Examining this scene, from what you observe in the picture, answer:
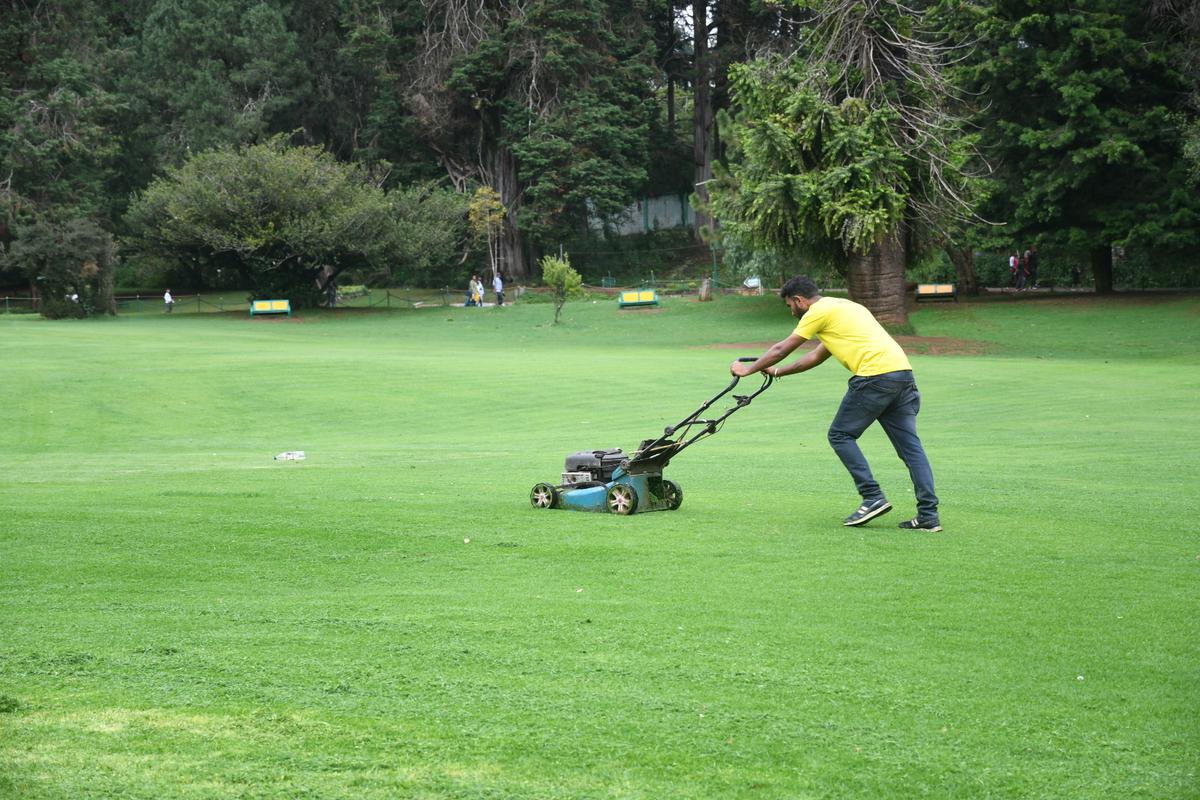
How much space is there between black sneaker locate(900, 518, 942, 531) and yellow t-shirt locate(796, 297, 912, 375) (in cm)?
128

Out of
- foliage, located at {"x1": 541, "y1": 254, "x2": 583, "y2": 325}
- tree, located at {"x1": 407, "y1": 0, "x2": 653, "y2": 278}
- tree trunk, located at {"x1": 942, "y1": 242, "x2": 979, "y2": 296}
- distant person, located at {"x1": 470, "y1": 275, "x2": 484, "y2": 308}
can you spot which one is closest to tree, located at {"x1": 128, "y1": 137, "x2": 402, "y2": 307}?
distant person, located at {"x1": 470, "y1": 275, "x2": 484, "y2": 308}

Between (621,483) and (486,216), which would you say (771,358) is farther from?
(486,216)

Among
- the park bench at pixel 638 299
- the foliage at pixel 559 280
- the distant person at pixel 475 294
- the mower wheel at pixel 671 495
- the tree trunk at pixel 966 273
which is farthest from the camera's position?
the distant person at pixel 475 294

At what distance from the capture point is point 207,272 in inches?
3211

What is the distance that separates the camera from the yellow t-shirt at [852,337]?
987cm

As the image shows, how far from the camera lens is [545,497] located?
1127 cm

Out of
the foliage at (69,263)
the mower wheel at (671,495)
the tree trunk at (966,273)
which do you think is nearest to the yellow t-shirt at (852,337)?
the mower wheel at (671,495)

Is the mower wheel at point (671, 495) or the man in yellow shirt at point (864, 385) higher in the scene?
the man in yellow shirt at point (864, 385)

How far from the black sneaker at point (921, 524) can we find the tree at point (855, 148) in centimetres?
3068

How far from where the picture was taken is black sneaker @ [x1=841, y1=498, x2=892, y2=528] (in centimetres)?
998

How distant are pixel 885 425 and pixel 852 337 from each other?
0.86 meters

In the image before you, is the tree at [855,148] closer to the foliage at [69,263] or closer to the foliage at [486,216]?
the foliage at [486,216]

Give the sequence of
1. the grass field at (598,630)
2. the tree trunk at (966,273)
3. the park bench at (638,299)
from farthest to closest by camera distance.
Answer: the park bench at (638,299)
the tree trunk at (966,273)
the grass field at (598,630)

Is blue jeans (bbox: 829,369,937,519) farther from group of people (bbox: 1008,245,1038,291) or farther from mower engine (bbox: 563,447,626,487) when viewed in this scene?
group of people (bbox: 1008,245,1038,291)
